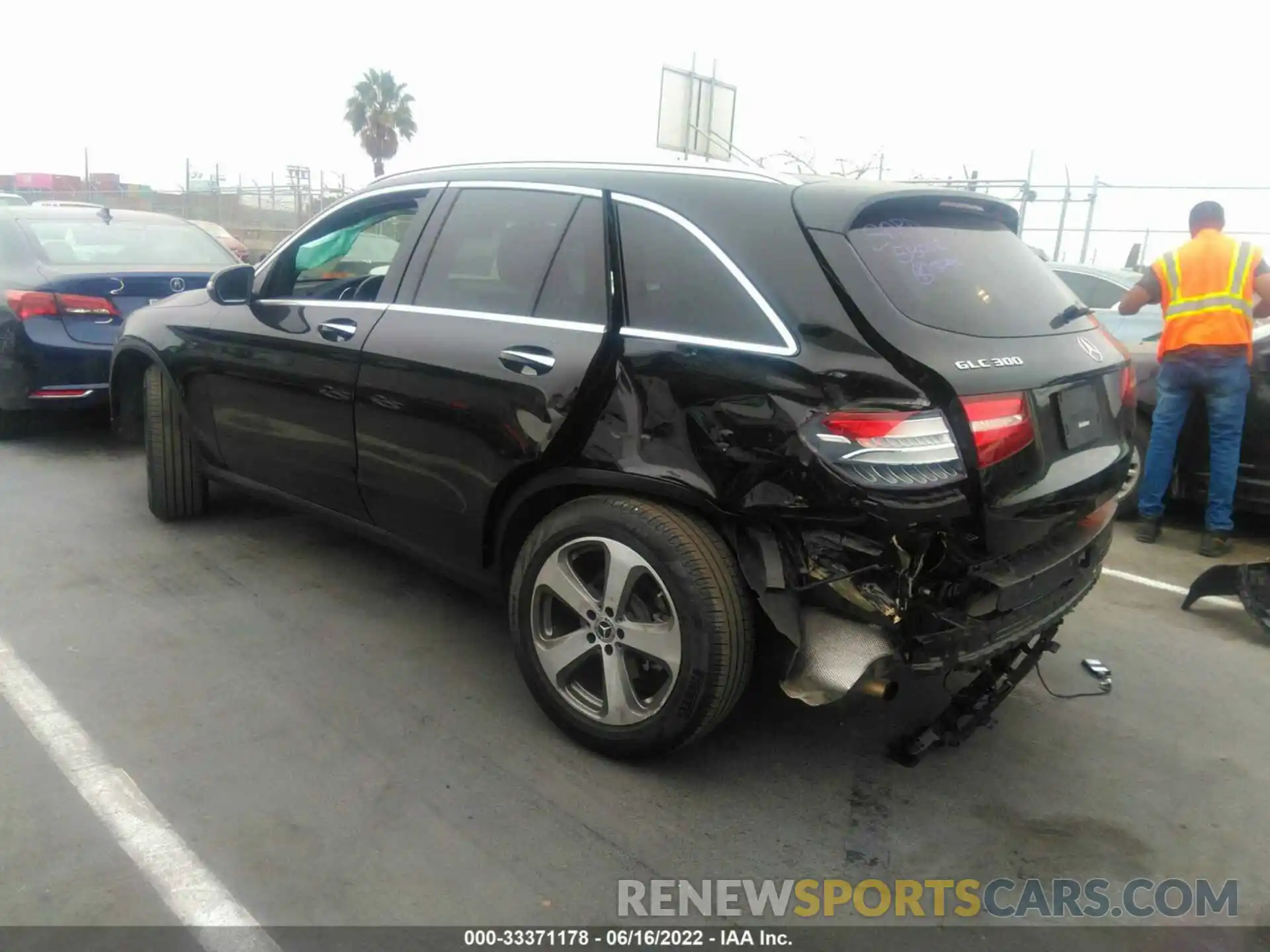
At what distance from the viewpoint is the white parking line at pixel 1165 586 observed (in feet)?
14.7

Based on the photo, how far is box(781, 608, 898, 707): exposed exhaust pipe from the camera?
2510 mm

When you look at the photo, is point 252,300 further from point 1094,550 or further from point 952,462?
point 1094,550

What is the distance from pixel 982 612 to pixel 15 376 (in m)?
5.92

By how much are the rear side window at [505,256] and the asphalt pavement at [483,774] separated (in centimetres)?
135

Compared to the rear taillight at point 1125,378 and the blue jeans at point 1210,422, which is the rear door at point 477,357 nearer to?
the rear taillight at point 1125,378

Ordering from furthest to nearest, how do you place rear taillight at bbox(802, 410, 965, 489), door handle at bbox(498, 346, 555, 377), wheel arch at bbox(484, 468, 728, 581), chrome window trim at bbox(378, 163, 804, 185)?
1. door handle at bbox(498, 346, 555, 377)
2. chrome window trim at bbox(378, 163, 804, 185)
3. wheel arch at bbox(484, 468, 728, 581)
4. rear taillight at bbox(802, 410, 965, 489)

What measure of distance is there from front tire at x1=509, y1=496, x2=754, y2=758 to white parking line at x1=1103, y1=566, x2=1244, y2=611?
2.97m

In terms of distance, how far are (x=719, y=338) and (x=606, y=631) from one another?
3.02 feet

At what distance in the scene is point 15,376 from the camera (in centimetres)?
591

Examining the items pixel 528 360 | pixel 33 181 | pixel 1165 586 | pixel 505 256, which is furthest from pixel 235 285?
pixel 33 181

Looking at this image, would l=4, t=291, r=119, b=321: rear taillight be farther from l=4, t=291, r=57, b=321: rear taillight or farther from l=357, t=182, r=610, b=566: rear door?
l=357, t=182, r=610, b=566: rear door

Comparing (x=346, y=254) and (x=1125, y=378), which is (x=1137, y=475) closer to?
(x=1125, y=378)

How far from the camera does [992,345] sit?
2568 mm

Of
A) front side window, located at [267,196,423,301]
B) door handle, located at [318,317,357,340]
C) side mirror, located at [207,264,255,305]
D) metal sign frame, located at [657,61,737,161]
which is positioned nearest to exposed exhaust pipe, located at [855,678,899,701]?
door handle, located at [318,317,357,340]
